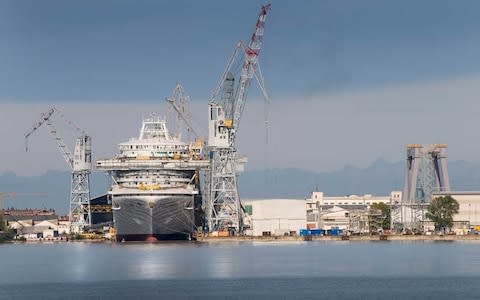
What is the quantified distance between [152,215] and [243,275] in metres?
65.2

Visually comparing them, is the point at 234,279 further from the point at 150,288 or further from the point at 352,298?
the point at 352,298

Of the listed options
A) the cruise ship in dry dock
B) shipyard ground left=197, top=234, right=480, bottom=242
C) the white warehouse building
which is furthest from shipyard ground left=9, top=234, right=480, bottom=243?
the cruise ship in dry dock

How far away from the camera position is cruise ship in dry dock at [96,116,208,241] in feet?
517

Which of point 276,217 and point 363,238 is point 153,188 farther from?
point 363,238

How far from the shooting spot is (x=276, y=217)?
619 ft

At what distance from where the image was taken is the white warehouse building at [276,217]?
18700 centimetres

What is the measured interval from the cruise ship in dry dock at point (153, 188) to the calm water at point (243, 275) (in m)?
25.2

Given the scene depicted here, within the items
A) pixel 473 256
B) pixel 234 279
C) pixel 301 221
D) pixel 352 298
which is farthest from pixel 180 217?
pixel 352 298

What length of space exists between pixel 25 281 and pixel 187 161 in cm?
7712

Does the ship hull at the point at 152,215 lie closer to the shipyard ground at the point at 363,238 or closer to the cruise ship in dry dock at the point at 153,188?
the cruise ship in dry dock at the point at 153,188

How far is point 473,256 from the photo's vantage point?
4906 inches

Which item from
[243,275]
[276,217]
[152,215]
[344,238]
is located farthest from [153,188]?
[243,275]

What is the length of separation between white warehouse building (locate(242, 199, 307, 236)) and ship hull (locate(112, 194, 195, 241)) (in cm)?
2581

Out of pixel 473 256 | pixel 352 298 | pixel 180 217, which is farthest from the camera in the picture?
pixel 180 217
